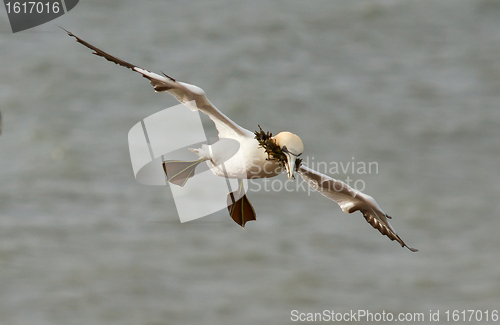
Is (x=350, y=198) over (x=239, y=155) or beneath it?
beneath

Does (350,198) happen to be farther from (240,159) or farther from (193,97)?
(193,97)

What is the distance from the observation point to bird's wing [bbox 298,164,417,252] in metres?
4.68

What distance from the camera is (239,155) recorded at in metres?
3.87

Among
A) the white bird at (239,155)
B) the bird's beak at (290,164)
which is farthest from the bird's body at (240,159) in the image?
the bird's beak at (290,164)

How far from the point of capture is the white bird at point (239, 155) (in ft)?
11.5

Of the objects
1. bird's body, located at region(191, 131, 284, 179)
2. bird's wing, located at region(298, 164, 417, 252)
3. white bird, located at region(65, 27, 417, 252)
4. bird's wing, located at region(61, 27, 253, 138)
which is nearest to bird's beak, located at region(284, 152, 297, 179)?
white bird, located at region(65, 27, 417, 252)

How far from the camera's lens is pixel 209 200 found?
14.4 meters

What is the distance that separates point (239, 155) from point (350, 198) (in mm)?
1540

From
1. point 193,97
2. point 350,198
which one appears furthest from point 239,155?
point 350,198

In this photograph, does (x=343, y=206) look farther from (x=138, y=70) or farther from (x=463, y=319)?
(x=463, y=319)

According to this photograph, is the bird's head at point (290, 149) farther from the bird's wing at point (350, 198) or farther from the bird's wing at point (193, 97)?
the bird's wing at point (350, 198)

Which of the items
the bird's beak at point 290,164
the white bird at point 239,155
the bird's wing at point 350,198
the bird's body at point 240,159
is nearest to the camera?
the bird's beak at point 290,164

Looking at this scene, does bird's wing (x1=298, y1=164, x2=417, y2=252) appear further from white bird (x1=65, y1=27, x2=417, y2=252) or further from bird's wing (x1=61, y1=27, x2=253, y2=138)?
bird's wing (x1=61, y1=27, x2=253, y2=138)

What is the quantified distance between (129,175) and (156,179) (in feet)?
34.6
